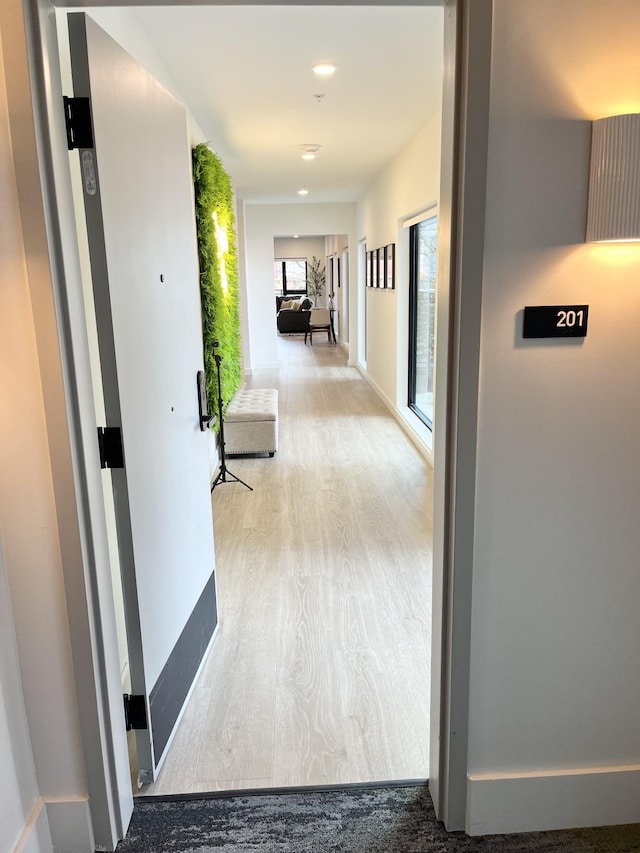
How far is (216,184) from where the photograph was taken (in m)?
4.52

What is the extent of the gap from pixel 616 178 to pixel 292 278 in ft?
60.1

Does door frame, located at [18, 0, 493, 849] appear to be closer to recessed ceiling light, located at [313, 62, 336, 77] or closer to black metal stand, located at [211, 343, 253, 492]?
recessed ceiling light, located at [313, 62, 336, 77]

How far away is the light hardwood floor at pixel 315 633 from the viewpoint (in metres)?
1.96

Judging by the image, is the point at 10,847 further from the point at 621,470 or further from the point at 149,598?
the point at 621,470

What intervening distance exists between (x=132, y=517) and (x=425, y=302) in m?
4.60

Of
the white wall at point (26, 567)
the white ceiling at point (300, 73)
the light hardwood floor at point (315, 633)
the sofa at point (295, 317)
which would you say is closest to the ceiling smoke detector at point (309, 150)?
the white ceiling at point (300, 73)

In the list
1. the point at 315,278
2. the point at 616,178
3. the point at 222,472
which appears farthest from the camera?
the point at 315,278

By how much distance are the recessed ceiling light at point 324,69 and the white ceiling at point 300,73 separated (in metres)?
0.04

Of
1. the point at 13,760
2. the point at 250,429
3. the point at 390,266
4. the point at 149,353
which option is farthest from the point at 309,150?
the point at 13,760

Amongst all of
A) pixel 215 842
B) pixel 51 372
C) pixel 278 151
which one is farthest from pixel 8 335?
pixel 278 151

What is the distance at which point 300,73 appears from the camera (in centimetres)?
338

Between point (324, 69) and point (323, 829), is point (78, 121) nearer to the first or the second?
point (323, 829)

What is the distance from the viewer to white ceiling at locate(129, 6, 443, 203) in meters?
2.68

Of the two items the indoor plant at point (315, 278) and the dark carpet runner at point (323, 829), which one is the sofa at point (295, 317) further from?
the dark carpet runner at point (323, 829)
